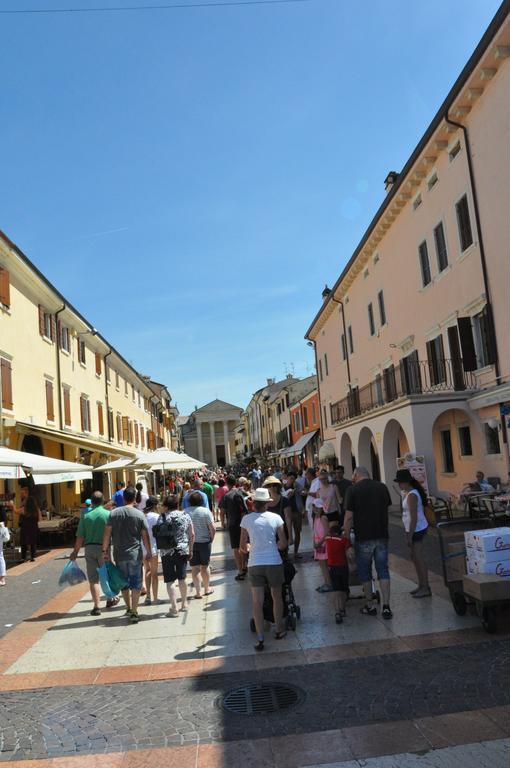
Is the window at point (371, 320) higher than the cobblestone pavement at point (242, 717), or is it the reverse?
the window at point (371, 320)

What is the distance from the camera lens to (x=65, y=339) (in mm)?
26047

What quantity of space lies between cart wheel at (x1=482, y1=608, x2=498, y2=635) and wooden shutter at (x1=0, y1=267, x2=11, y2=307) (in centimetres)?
1632

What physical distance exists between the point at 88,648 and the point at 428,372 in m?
14.4

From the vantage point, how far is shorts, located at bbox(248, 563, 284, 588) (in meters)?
6.54

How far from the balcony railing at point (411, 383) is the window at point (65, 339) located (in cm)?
1197

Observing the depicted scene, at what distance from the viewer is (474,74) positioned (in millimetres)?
→ 14195

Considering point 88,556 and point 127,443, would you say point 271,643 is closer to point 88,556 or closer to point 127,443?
point 88,556

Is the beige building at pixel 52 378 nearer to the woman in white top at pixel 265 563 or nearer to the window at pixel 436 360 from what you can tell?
the window at pixel 436 360

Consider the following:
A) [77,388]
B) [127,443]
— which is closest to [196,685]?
[77,388]

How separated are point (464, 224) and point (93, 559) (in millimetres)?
12356

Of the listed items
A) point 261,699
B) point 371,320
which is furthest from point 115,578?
point 371,320

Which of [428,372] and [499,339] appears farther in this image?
[428,372]

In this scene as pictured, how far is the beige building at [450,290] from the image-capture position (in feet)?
46.2

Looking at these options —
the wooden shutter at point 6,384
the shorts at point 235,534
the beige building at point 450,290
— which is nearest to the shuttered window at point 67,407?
the wooden shutter at point 6,384
